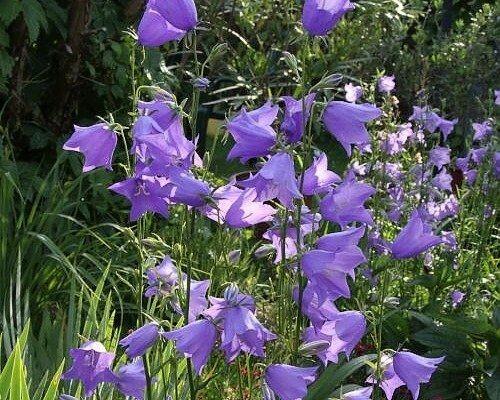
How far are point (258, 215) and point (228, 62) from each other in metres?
4.17

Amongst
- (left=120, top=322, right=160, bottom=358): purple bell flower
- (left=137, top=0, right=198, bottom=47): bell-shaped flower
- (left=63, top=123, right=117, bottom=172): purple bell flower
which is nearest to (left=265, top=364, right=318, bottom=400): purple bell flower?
(left=120, top=322, right=160, bottom=358): purple bell flower

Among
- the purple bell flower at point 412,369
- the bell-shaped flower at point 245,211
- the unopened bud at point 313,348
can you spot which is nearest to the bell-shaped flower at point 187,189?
the bell-shaped flower at point 245,211

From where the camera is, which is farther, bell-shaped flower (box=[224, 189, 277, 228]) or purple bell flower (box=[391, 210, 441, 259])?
purple bell flower (box=[391, 210, 441, 259])

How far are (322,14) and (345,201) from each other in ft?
0.96

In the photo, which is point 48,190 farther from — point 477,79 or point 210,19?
point 477,79

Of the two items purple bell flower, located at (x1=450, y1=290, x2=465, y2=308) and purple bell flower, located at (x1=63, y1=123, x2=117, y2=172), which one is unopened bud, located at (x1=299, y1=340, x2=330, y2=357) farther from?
purple bell flower, located at (x1=450, y1=290, x2=465, y2=308)

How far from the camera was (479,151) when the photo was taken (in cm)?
316

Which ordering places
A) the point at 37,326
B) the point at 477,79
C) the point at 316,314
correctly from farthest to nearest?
the point at 477,79 → the point at 37,326 → the point at 316,314

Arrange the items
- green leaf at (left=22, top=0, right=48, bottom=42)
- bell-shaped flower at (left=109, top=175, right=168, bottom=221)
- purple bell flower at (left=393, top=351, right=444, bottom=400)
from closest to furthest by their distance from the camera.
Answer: bell-shaped flower at (left=109, top=175, right=168, bottom=221) → purple bell flower at (left=393, top=351, right=444, bottom=400) → green leaf at (left=22, top=0, right=48, bottom=42)

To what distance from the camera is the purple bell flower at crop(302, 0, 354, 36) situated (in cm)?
122

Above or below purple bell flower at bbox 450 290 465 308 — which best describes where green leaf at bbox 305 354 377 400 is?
above

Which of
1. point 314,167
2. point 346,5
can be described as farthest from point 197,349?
point 346,5

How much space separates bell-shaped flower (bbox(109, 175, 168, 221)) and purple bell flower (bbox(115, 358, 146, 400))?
0.98 feet

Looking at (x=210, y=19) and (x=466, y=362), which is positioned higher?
(x=210, y=19)
